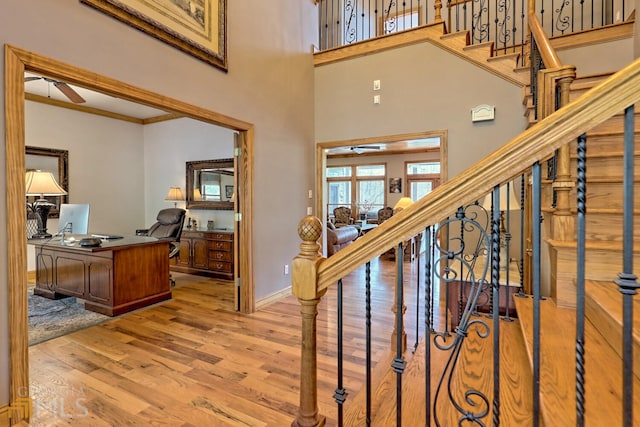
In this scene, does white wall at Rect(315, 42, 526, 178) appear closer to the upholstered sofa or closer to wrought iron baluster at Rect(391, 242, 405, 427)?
the upholstered sofa

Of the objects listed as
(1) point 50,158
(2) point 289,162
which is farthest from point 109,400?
(1) point 50,158

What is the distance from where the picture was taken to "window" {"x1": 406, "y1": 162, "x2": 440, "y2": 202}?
9.46m

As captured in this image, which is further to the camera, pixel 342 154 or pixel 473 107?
pixel 342 154

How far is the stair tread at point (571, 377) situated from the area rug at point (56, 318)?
363cm

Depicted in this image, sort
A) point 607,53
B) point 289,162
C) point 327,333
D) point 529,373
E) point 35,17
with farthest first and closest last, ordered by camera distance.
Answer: point 289,162, point 607,53, point 327,333, point 35,17, point 529,373

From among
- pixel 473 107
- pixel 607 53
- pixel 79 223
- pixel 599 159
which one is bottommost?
pixel 79 223

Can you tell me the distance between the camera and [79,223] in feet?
14.0

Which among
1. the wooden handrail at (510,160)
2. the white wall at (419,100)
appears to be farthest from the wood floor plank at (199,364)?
the white wall at (419,100)

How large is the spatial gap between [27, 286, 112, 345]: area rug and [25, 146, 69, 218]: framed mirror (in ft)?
6.36

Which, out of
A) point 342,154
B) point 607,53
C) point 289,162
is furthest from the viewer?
point 342,154

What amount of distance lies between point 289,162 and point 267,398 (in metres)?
2.76

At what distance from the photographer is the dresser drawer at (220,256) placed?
197 inches

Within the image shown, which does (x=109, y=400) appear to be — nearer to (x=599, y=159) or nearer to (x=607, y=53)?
(x=599, y=159)

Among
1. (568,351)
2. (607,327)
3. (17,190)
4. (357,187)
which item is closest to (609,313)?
(607,327)
